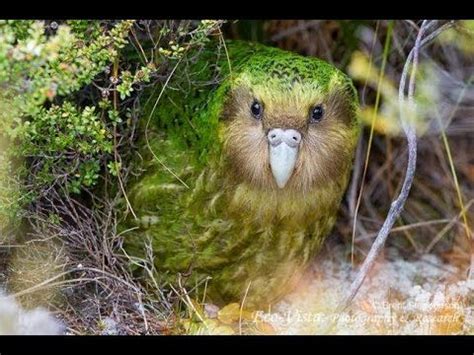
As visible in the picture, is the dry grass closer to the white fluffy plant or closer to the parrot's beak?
the white fluffy plant

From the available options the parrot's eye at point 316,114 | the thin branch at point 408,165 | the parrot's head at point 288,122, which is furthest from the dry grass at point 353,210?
the parrot's eye at point 316,114

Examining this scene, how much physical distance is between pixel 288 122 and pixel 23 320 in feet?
2.58

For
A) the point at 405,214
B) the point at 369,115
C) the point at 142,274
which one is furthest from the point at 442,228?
the point at 142,274

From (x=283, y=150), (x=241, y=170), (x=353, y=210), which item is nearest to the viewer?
(x=283, y=150)

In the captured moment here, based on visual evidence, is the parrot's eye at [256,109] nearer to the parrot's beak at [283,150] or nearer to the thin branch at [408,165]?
the parrot's beak at [283,150]

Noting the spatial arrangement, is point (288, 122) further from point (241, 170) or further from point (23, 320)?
point (23, 320)

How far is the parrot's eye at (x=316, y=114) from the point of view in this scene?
6.01 feet

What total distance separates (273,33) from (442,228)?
0.73 meters

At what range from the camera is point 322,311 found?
2.13 metres

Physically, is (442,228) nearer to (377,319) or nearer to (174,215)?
(377,319)

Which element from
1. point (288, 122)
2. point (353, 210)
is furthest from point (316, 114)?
point (353, 210)

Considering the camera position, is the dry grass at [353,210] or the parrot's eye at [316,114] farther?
the dry grass at [353,210]

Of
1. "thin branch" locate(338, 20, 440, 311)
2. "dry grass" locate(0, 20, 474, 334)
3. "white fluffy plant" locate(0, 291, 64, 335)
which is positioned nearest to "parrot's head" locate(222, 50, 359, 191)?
"thin branch" locate(338, 20, 440, 311)

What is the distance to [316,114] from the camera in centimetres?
184
